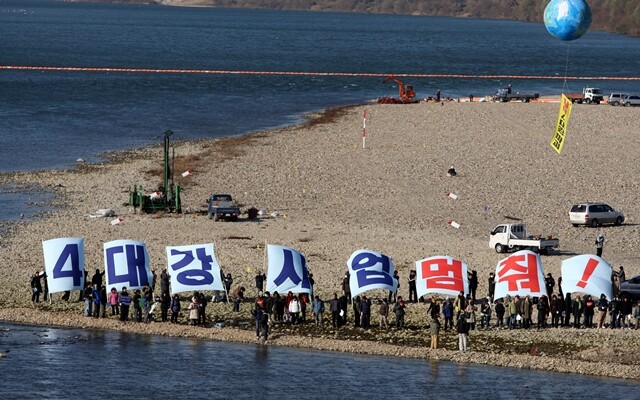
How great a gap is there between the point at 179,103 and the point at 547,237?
6909 cm

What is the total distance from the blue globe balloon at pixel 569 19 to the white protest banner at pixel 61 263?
2098 centimetres

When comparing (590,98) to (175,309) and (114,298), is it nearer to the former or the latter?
(175,309)

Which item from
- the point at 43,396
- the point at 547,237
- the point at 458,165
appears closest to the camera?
the point at 43,396

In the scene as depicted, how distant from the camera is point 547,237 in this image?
2023 inches

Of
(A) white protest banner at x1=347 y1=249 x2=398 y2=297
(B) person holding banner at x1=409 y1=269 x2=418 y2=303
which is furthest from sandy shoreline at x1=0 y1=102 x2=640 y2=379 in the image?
(A) white protest banner at x1=347 y1=249 x2=398 y2=297

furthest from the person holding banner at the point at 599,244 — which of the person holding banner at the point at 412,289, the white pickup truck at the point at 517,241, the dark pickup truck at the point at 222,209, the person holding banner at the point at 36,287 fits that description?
Answer: the person holding banner at the point at 36,287

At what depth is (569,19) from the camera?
48188mm

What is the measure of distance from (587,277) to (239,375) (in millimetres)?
11769

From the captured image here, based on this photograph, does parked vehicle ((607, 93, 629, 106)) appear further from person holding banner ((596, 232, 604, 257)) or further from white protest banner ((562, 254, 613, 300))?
white protest banner ((562, 254, 613, 300))

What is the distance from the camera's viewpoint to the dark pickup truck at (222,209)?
181 ft

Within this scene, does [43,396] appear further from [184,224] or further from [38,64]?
[38,64]

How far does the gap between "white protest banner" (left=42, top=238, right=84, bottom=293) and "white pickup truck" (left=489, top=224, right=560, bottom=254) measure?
17861mm

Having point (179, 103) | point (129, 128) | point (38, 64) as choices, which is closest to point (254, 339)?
point (129, 128)

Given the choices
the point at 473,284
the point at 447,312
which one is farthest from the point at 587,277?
the point at 447,312
